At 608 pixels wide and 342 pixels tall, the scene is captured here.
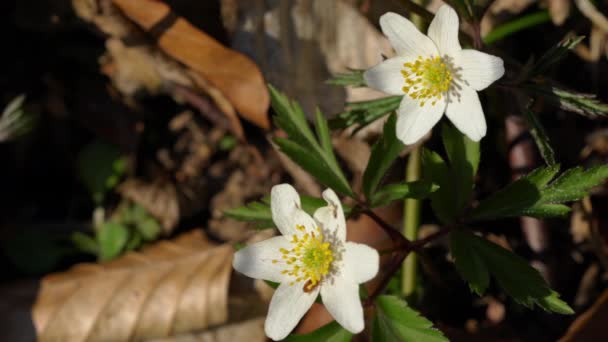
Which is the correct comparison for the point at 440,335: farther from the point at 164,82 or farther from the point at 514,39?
the point at 164,82

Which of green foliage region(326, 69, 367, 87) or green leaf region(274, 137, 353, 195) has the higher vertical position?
green foliage region(326, 69, 367, 87)

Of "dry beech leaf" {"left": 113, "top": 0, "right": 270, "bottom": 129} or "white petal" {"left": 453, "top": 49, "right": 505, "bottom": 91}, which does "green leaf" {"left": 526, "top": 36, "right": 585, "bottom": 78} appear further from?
"dry beech leaf" {"left": 113, "top": 0, "right": 270, "bottom": 129}

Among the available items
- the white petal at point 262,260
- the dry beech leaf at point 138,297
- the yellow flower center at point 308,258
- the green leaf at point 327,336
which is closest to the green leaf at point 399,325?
the green leaf at point 327,336

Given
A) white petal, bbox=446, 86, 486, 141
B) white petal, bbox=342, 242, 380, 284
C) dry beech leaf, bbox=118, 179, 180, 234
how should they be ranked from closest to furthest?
white petal, bbox=342, 242, 380, 284 < white petal, bbox=446, 86, 486, 141 < dry beech leaf, bbox=118, 179, 180, 234

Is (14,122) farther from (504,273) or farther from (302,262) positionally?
(504,273)

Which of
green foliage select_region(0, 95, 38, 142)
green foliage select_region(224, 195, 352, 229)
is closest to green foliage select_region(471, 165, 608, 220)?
green foliage select_region(224, 195, 352, 229)

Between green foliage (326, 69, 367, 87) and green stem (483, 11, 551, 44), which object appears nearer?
green foliage (326, 69, 367, 87)

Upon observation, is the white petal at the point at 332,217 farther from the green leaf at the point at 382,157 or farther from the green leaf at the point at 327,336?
the green leaf at the point at 327,336

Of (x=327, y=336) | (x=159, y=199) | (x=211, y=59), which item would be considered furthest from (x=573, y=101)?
(x=159, y=199)
